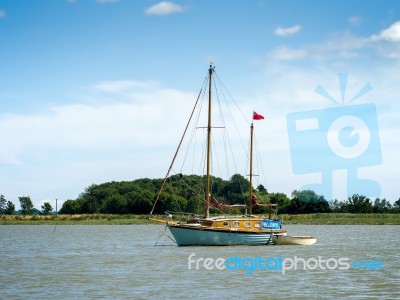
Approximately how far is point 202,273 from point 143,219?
95207mm

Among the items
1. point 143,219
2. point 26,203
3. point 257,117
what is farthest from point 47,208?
point 257,117

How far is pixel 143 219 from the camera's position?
130250mm

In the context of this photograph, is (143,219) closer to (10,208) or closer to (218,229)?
(10,208)

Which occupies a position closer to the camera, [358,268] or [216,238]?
[358,268]

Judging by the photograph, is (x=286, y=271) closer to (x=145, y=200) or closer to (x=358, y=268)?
(x=358, y=268)

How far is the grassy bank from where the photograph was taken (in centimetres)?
12331

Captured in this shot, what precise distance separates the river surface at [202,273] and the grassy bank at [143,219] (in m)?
70.5

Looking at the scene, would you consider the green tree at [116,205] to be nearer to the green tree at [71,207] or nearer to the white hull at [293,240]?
the green tree at [71,207]

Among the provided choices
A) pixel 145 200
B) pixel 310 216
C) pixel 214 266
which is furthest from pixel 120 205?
pixel 214 266

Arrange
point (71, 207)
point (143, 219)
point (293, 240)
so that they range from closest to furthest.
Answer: point (293, 240), point (143, 219), point (71, 207)

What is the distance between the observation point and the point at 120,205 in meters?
158

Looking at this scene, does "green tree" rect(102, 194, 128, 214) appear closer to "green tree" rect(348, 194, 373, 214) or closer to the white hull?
"green tree" rect(348, 194, 373, 214)

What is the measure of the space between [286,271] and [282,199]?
123 m

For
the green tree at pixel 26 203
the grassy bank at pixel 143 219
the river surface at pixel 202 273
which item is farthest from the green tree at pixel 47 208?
the river surface at pixel 202 273
